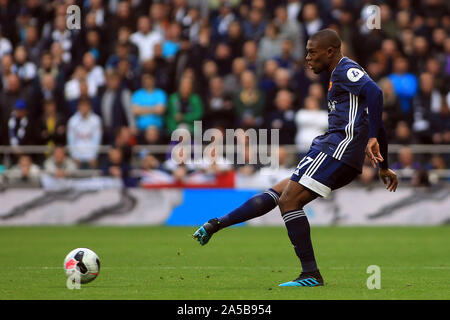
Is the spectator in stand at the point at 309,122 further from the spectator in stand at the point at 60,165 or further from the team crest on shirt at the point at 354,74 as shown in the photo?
the team crest on shirt at the point at 354,74

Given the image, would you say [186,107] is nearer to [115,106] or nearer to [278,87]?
[115,106]

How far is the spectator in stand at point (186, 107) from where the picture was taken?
61.1 feet

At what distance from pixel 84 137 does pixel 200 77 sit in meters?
2.65

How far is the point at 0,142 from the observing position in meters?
19.3

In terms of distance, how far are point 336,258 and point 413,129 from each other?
7518 mm

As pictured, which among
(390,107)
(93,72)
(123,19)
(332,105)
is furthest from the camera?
(123,19)

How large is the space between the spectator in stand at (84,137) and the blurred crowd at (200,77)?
0.07 feet

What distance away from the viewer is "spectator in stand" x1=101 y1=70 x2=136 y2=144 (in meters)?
19.3

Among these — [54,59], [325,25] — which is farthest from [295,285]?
[54,59]

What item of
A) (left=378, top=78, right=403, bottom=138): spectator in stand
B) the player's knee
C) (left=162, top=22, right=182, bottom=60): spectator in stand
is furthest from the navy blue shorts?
(left=162, top=22, right=182, bottom=60): spectator in stand

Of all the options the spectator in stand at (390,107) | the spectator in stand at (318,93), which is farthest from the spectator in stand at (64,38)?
the spectator in stand at (390,107)

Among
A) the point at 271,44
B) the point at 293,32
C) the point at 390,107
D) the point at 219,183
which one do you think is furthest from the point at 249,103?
the point at 390,107

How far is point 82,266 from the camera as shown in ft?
27.7

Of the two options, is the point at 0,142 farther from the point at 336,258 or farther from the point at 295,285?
the point at 295,285
